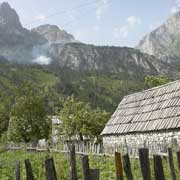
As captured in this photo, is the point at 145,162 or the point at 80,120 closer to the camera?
the point at 145,162

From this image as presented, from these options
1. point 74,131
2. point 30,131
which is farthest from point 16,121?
point 74,131

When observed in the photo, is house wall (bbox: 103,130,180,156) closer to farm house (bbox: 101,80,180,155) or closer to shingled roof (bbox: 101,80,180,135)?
farm house (bbox: 101,80,180,155)

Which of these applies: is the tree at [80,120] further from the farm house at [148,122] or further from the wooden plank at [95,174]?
the wooden plank at [95,174]

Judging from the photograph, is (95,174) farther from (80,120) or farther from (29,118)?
(29,118)

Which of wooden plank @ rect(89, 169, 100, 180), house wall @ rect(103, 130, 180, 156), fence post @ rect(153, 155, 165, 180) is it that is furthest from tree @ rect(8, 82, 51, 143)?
fence post @ rect(153, 155, 165, 180)

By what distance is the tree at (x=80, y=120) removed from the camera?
41562 mm

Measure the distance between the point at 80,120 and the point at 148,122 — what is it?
15.8 metres

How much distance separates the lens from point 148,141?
25.9 meters

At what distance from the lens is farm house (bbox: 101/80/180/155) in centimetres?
2378

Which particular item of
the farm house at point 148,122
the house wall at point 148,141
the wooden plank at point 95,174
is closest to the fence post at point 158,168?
the wooden plank at point 95,174

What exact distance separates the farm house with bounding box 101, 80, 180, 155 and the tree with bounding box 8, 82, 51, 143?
13.7 metres

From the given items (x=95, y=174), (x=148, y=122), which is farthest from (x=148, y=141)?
(x=95, y=174)

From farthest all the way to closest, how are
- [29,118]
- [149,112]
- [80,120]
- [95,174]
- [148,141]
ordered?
1. [29,118]
2. [80,120]
3. [149,112]
4. [148,141]
5. [95,174]

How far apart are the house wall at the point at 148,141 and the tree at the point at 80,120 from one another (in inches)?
443
